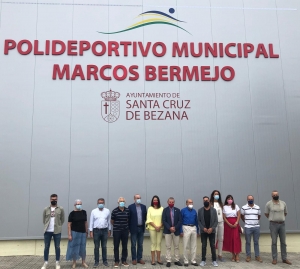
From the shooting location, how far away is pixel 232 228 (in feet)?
24.8

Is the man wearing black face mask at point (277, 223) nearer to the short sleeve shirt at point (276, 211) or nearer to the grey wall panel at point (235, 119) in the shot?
the short sleeve shirt at point (276, 211)

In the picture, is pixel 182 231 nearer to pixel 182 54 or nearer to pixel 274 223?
pixel 274 223

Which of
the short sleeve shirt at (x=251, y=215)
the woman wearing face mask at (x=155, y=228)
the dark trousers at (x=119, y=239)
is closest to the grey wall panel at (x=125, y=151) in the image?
the woman wearing face mask at (x=155, y=228)

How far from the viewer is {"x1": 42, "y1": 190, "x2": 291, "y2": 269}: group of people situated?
22.9ft

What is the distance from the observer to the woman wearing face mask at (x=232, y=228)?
742 cm

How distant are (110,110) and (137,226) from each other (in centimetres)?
339

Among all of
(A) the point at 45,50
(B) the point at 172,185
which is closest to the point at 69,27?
(A) the point at 45,50

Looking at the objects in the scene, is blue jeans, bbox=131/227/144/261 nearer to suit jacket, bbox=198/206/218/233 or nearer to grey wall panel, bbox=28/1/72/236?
suit jacket, bbox=198/206/218/233

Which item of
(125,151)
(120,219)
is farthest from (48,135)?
(120,219)

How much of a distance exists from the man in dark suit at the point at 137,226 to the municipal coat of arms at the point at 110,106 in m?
2.47

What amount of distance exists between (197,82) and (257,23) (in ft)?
9.50

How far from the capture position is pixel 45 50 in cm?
887

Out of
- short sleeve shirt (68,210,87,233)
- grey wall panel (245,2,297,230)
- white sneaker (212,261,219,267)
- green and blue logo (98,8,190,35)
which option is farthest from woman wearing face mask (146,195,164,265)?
green and blue logo (98,8,190,35)

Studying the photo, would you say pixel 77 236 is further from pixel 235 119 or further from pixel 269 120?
pixel 269 120
